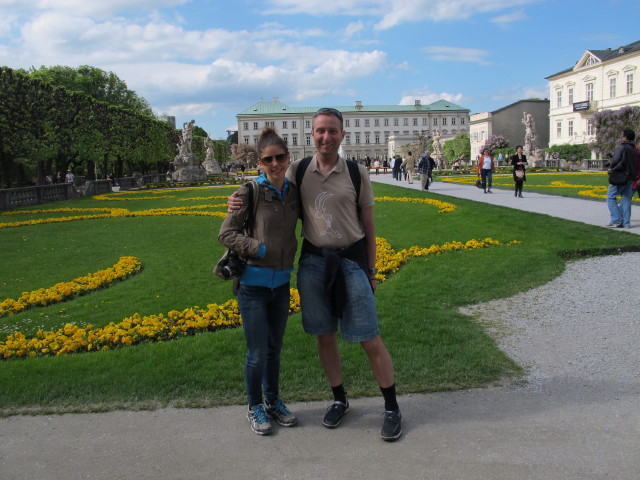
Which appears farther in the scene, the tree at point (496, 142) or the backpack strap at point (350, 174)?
the tree at point (496, 142)

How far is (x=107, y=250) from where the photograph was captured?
33.3ft

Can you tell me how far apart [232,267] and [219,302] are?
3251 mm

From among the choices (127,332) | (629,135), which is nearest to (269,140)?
(127,332)

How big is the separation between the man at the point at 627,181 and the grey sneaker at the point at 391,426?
28.5 feet

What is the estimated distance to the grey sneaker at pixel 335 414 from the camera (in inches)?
124

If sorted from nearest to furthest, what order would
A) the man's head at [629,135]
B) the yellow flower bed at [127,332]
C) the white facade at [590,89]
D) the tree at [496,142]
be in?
the yellow flower bed at [127,332], the man's head at [629,135], the white facade at [590,89], the tree at [496,142]

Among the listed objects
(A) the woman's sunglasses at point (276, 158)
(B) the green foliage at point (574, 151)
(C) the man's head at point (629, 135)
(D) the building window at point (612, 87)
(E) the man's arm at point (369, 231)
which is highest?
(D) the building window at point (612, 87)

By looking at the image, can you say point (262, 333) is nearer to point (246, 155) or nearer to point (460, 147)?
point (460, 147)

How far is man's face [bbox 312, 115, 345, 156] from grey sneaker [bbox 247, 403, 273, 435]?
148 centimetres

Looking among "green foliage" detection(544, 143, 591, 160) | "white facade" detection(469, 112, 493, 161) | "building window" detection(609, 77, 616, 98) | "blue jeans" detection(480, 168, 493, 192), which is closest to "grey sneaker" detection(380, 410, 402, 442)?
"blue jeans" detection(480, 168, 493, 192)

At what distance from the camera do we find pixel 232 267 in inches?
122

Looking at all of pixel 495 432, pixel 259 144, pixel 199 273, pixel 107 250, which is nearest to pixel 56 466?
pixel 259 144

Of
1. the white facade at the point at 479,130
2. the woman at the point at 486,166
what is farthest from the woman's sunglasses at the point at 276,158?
the white facade at the point at 479,130

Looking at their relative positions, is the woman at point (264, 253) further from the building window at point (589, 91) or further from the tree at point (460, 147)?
the tree at point (460, 147)
